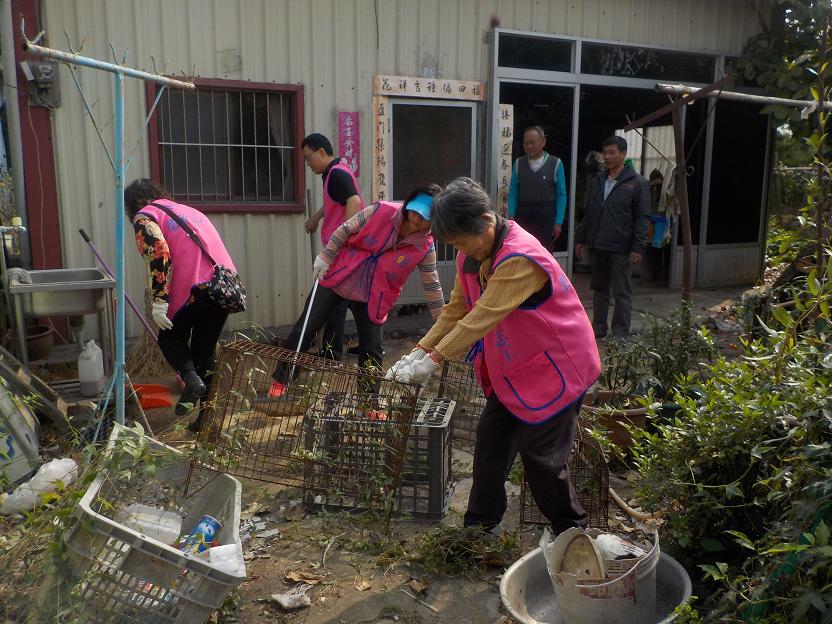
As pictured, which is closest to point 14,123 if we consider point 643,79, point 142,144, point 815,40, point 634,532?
point 142,144

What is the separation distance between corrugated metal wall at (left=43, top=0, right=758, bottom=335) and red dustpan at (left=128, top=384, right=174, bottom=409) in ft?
3.46

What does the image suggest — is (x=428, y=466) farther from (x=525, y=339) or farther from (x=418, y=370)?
(x=525, y=339)

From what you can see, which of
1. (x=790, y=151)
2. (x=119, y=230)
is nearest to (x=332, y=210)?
(x=119, y=230)

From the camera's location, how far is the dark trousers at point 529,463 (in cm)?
317

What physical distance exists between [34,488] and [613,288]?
5.12 m

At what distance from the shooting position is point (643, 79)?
9.28 m

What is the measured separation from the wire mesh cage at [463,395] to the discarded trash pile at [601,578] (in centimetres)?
168

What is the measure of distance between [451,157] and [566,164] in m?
1.61

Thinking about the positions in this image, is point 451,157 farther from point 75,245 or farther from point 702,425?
point 702,425

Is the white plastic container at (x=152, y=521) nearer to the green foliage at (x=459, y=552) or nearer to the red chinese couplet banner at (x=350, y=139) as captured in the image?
the green foliage at (x=459, y=552)

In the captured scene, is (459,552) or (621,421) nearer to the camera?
(459,552)

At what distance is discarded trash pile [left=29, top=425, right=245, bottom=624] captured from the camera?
8.16 ft

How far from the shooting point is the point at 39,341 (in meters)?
5.81

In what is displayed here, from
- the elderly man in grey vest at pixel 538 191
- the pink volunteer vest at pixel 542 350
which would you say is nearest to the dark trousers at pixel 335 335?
the elderly man in grey vest at pixel 538 191
